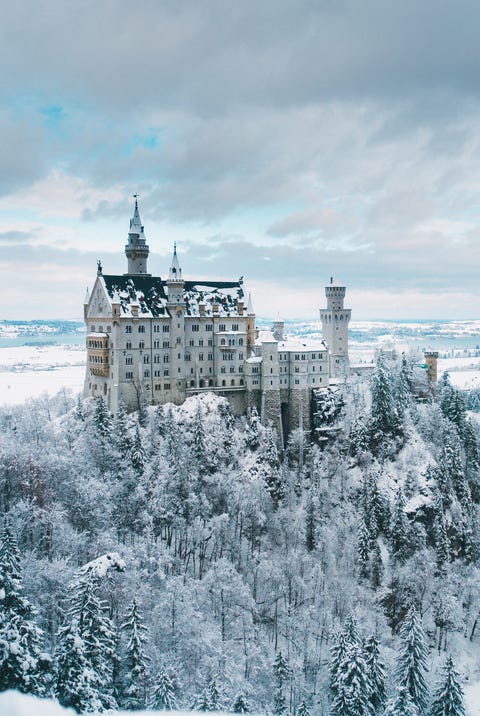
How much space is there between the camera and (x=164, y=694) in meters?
43.1

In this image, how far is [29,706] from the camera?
6.83 metres

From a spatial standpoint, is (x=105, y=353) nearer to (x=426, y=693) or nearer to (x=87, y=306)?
(x=87, y=306)

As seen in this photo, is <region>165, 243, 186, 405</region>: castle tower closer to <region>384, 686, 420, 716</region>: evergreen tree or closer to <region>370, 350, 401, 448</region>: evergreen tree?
<region>370, 350, 401, 448</region>: evergreen tree

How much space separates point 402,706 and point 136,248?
67.0 m

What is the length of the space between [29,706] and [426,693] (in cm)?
6037

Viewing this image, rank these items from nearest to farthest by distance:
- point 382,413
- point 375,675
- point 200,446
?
point 375,675
point 200,446
point 382,413

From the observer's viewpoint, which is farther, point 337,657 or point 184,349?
point 184,349

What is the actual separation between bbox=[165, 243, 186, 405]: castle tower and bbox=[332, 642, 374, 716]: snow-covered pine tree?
4262cm

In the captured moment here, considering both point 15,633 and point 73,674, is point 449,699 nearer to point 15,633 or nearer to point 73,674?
point 73,674

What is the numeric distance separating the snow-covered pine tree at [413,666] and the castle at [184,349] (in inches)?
1438

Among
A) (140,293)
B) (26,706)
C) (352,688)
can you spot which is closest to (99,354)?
(140,293)

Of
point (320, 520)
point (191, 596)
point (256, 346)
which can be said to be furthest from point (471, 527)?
point (191, 596)

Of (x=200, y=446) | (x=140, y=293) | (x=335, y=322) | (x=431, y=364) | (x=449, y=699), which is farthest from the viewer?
(x=335, y=322)

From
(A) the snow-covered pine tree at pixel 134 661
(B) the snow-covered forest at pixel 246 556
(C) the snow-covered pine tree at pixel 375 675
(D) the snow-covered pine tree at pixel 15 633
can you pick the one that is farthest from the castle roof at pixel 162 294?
(C) the snow-covered pine tree at pixel 375 675
